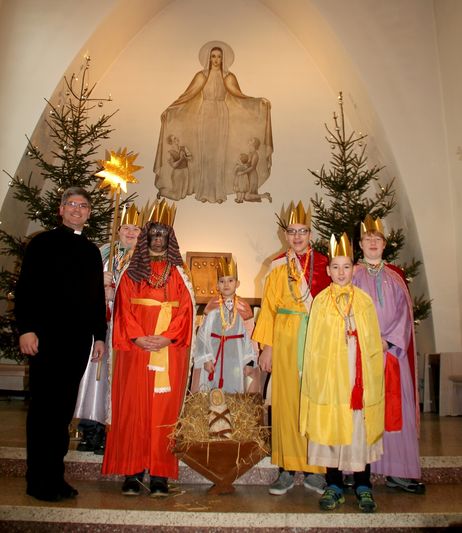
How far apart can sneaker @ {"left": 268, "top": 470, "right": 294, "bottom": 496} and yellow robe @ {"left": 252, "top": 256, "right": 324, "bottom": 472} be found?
84 millimetres

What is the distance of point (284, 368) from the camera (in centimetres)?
426

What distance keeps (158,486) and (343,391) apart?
1569mm

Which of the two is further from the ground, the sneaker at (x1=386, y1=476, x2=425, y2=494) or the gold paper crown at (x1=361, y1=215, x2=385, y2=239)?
the gold paper crown at (x1=361, y1=215, x2=385, y2=239)

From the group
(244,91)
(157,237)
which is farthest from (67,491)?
(244,91)

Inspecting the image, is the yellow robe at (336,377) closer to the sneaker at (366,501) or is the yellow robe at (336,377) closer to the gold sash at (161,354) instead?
the sneaker at (366,501)

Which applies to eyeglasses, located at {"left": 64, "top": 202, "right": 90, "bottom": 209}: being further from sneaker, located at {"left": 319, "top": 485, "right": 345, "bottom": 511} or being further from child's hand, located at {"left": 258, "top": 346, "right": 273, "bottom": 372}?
sneaker, located at {"left": 319, "top": 485, "right": 345, "bottom": 511}

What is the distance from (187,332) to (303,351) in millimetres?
940

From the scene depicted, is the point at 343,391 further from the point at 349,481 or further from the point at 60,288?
the point at 60,288

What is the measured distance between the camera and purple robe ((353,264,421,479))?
410 centimetres

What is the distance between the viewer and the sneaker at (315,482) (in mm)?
4016

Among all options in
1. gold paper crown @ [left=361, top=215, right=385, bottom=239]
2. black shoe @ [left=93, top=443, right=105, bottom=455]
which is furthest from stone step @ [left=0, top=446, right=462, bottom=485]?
gold paper crown @ [left=361, top=215, right=385, bottom=239]

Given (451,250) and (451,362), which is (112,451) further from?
(451,250)

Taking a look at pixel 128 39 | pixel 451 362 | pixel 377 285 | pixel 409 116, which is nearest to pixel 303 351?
pixel 377 285

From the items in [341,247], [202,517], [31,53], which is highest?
[31,53]
